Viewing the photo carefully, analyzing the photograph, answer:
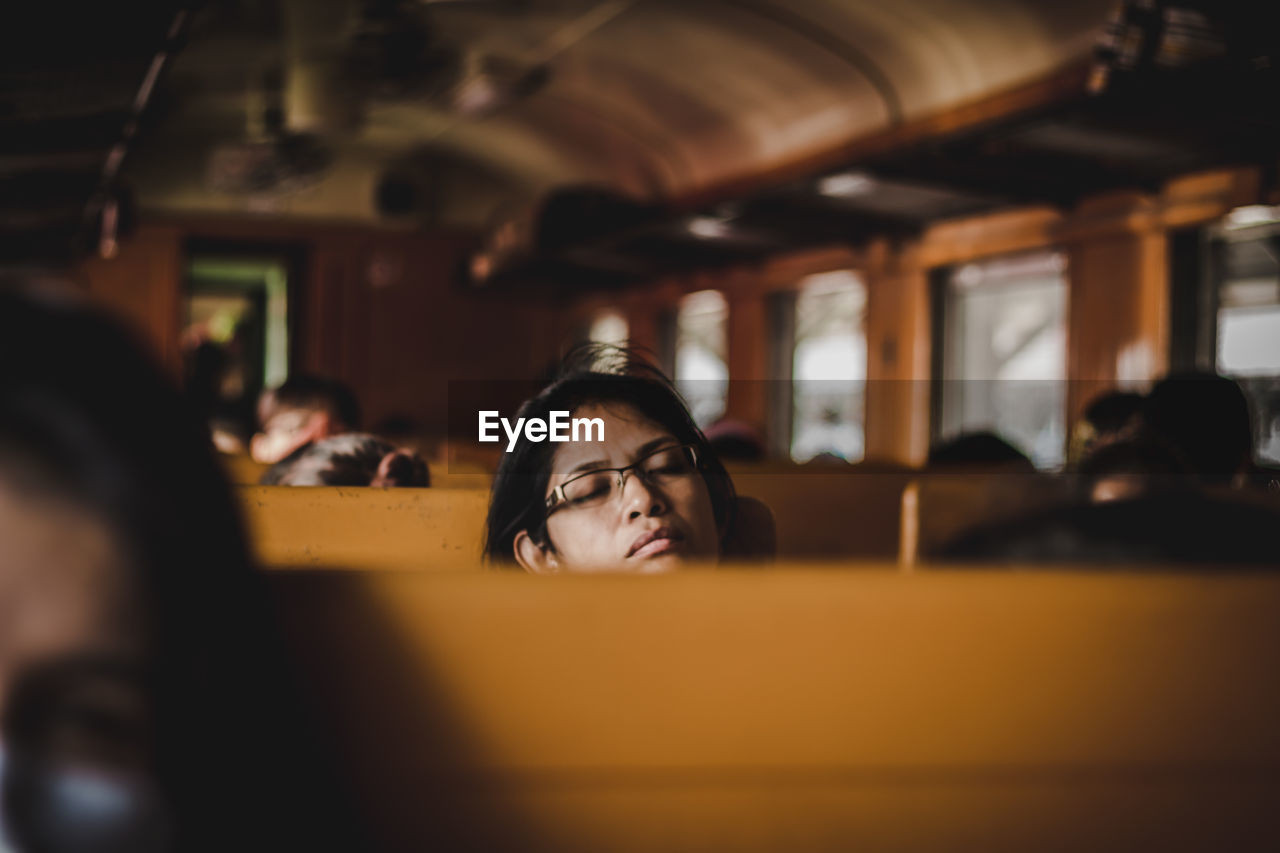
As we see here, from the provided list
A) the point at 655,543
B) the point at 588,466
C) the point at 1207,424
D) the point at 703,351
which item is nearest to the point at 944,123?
the point at 703,351

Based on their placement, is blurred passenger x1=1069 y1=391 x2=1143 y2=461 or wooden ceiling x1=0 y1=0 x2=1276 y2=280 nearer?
blurred passenger x1=1069 y1=391 x2=1143 y2=461

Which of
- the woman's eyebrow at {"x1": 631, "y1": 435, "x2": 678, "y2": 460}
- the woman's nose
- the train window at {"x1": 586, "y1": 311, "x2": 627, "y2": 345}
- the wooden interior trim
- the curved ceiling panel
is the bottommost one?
the woman's nose

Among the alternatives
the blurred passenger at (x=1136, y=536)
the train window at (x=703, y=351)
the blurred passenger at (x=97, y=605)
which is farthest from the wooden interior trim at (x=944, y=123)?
the blurred passenger at (x=97, y=605)

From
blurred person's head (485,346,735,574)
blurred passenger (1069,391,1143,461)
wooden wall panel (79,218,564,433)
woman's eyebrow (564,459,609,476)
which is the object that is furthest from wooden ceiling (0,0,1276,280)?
woman's eyebrow (564,459,609,476)

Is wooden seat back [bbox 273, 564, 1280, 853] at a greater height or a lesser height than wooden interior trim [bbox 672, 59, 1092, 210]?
lesser

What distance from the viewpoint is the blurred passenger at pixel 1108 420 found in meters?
2.91

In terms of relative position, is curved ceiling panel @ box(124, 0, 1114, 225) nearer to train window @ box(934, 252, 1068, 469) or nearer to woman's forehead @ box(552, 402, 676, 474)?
train window @ box(934, 252, 1068, 469)

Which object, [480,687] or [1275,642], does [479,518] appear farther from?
[1275,642]

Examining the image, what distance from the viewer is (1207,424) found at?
116 inches

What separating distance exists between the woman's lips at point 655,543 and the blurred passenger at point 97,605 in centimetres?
106

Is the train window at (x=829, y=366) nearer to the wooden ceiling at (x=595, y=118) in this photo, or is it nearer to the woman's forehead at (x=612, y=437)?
the wooden ceiling at (x=595, y=118)

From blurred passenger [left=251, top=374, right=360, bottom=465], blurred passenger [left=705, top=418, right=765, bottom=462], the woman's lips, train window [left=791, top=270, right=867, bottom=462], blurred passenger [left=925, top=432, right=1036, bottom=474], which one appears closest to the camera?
the woman's lips

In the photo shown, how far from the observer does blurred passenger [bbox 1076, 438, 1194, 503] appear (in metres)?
1.65

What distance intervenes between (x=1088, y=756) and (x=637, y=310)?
1094 cm
